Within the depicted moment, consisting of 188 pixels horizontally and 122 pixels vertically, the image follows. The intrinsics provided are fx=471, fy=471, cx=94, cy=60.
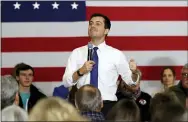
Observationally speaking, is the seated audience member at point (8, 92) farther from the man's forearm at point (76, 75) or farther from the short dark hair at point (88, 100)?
the man's forearm at point (76, 75)

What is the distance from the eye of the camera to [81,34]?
4.61m

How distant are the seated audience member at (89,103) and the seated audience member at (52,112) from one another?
0.65 metres

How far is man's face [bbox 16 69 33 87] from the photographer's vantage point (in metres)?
4.24

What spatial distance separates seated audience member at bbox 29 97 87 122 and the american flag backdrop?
9.02ft

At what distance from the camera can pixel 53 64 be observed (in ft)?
15.3

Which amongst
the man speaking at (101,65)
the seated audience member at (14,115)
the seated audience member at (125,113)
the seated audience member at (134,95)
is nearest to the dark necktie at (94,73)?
the man speaking at (101,65)

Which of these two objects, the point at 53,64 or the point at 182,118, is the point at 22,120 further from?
the point at 53,64

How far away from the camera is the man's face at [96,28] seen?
→ 3.52 metres

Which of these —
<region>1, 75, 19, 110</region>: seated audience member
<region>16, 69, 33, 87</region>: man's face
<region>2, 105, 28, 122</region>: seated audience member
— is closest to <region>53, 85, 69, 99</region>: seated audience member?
<region>16, 69, 33, 87</region>: man's face

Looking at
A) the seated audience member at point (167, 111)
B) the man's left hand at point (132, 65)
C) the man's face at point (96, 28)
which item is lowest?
the seated audience member at point (167, 111)

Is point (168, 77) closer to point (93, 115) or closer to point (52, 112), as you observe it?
point (93, 115)

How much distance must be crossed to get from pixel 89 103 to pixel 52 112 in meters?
0.74

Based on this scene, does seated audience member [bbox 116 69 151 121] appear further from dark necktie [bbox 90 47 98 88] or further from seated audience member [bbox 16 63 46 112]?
seated audience member [bbox 16 63 46 112]

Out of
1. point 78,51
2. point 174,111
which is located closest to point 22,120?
point 174,111
